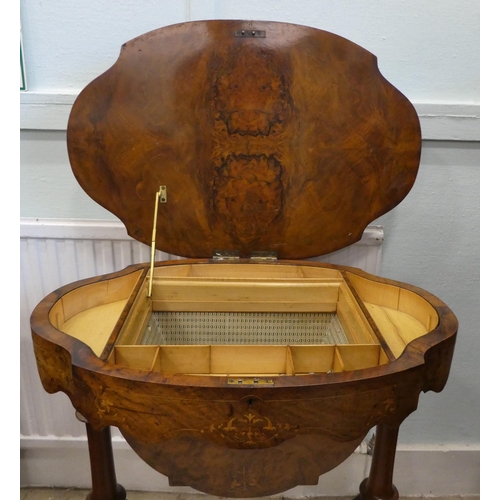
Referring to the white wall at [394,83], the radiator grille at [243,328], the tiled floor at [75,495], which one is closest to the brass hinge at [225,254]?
Answer: the radiator grille at [243,328]

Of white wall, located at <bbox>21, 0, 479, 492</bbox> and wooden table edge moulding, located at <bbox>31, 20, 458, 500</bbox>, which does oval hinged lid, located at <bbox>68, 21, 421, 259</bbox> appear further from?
white wall, located at <bbox>21, 0, 479, 492</bbox>

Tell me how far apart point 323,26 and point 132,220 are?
0.75 m

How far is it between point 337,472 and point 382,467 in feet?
2.08

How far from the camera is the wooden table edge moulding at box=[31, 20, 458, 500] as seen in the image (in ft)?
3.73

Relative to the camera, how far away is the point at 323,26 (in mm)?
1393

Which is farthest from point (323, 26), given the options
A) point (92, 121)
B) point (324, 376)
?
point (324, 376)

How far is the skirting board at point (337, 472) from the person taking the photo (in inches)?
69.0

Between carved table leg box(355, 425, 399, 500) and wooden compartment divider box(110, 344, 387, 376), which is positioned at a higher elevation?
wooden compartment divider box(110, 344, 387, 376)

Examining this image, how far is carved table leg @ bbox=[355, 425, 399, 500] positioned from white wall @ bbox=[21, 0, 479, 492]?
1.96 feet

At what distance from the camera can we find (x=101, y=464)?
3.66ft

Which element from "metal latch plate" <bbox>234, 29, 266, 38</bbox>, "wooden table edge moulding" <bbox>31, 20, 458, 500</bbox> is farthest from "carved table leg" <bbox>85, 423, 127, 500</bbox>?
"metal latch plate" <bbox>234, 29, 266, 38</bbox>

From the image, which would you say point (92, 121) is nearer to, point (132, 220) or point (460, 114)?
point (132, 220)

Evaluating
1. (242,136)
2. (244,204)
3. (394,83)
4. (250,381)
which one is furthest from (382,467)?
(394,83)
